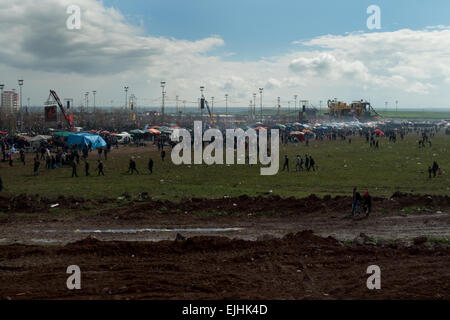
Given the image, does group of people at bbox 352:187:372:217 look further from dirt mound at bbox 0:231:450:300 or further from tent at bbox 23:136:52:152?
tent at bbox 23:136:52:152

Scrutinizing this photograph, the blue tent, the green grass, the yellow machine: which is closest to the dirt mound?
the green grass

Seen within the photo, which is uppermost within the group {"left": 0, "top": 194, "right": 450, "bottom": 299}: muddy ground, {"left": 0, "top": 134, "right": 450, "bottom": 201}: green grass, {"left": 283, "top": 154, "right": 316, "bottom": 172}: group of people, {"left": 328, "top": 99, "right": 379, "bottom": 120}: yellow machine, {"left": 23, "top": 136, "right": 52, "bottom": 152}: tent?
{"left": 328, "top": 99, "right": 379, "bottom": 120}: yellow machine

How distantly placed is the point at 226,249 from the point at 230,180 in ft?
51.0

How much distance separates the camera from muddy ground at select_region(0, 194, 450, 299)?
9.28 metres

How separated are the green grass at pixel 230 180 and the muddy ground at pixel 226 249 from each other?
409 centimetres

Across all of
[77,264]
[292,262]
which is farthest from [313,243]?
[77,264]

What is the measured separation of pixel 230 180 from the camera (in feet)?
91.0

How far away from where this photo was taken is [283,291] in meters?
9.22

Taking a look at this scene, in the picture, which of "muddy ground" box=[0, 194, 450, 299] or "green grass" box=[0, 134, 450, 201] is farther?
"green grass" box=[0, 134, 450, 201]

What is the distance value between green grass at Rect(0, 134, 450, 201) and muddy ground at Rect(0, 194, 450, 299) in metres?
4.09

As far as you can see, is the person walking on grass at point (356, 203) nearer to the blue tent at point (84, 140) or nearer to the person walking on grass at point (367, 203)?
the person walking on grass at point (367, 203)

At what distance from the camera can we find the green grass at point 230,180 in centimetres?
2334

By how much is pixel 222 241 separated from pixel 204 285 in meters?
3.17

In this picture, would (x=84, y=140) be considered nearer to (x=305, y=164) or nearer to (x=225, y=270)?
(x=305, y=164)
